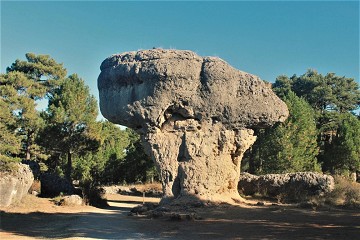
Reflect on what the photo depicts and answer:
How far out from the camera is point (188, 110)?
688 inches

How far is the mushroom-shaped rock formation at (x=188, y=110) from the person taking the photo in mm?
17016

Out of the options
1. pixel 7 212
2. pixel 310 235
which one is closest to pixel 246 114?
pixel 310 235

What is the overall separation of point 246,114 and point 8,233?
10.8 meters

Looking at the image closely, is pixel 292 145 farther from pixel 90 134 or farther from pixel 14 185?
pixel 14 185

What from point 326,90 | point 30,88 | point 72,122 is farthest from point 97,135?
point 326,90

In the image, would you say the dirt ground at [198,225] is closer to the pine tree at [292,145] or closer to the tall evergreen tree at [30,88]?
the tall evergreen tree at [30,88]

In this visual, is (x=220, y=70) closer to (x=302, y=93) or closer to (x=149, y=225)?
(x=149, y=225)

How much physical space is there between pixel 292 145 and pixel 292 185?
766 cm

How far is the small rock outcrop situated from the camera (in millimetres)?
19172

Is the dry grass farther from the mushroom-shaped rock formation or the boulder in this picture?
the boulder

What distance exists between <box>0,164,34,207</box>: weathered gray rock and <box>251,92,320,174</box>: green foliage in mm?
16839

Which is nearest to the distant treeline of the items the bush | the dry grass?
the bush

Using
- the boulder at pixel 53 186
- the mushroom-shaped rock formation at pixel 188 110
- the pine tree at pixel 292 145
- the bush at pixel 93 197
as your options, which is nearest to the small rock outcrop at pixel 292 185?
the mushroom-shaped rock formation at pixel 188 110

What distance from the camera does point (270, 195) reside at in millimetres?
20953
